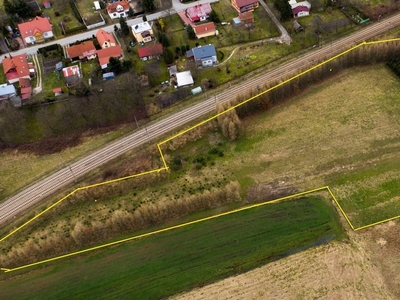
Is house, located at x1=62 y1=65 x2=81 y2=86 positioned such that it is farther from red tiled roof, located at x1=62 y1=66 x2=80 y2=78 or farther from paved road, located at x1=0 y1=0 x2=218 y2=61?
paved road, located at x1=0 y1=0 x2=218 y2=61

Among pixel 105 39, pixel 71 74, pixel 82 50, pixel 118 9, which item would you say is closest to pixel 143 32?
pixel 105 39

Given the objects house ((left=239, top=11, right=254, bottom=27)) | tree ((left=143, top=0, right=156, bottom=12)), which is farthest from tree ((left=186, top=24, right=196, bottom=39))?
tree ((left=143, top=0, right=156, bottom=12))

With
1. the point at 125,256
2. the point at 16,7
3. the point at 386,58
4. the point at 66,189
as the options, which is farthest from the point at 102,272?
the point at 16,7

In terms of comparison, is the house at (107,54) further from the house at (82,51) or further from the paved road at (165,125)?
the paved road at (165,125)

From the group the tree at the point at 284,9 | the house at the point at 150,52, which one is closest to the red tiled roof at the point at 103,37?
the house at the point at 150,52

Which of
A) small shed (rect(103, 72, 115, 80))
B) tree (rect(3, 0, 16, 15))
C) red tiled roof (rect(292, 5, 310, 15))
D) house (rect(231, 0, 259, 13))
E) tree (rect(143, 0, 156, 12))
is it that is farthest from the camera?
tree (rect(3, 0, 16, 15))

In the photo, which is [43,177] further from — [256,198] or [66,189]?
[256,198]
